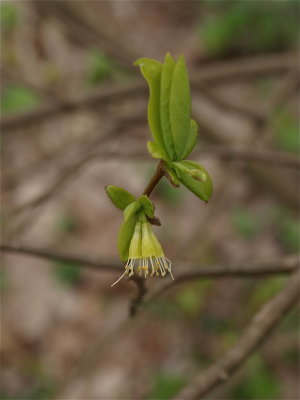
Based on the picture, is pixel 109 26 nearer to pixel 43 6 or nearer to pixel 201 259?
pixel 43 6

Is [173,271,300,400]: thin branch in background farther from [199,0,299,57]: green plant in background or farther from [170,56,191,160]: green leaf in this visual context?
[199,0,299,57]: green plant in background

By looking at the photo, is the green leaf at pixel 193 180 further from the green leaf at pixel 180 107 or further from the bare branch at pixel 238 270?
the bare branch at pixel 238 270

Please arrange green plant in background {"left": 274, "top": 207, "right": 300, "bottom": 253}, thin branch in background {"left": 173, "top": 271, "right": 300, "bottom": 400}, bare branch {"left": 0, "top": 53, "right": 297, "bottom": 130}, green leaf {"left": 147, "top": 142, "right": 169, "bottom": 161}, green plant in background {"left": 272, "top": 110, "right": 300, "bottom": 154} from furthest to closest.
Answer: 1. green plant in background {"left": 272, "top": 110, "right": 300, "bottom": 154}
2. green plant in background {"left": 274, "top": 207, "right": 300, "bottom": 253}
3. bare branch {"left": 0, "top": 53, "right": 297, "bottom": 130}
4. thin branch in background {"left": 173, "top": 271, "right": 300, "bottom": 400}
5. green leaf {"left": 147, "top": 142, "right": 169, "bottom": 161}

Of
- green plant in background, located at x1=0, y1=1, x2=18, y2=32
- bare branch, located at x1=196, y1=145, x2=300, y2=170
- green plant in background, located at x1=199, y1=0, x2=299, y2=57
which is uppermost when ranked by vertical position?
green plant in background, located at x1=0, y1=1, x2=18, y2=32

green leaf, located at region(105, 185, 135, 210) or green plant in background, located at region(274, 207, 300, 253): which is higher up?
green plant in background, located at region(274, 207, 300, 253)

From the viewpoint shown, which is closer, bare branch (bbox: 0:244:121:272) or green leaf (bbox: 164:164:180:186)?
green leaf (bbox: 164:164:180:186)

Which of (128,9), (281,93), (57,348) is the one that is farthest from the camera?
(128,9)

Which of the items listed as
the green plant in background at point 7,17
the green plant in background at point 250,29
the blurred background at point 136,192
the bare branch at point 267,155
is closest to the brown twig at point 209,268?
the bare branch at point 267,155

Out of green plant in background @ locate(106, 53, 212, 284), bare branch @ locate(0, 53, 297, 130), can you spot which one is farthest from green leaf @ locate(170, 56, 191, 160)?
bare branch @ locate(0, 53, 297, 130)

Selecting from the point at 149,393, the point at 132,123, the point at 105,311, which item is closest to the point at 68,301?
the point at 105,311
